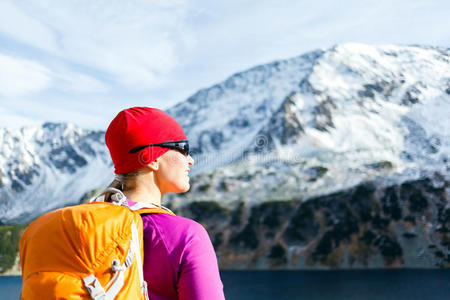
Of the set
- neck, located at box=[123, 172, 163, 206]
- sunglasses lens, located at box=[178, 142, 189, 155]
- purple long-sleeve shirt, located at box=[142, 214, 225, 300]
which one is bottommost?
purple long-sleeve shirt, located at box=[142, 214, 225, 300]

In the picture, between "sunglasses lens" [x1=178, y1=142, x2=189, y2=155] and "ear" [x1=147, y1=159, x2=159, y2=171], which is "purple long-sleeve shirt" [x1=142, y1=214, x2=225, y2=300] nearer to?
"ear" [x1=147, y1=159, x2=159, y2=171]

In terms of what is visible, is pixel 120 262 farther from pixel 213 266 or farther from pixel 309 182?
pixel 309 182

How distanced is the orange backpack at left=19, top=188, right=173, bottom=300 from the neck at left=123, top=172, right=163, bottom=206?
728mm

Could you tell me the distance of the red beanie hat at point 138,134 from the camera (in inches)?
139

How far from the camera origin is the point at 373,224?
6314 inches

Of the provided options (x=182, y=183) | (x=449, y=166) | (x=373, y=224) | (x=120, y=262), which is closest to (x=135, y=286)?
(x=120, y=262)

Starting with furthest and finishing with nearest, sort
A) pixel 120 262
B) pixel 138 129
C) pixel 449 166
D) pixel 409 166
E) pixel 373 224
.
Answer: pixel 409 166 < pixel 449 166 < pixel 373 224 < pixel 138 129 < pixel 120 262

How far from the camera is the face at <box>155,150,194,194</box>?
3678mm

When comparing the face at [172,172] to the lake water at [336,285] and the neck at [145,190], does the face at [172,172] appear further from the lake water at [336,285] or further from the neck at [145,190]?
the lake water at [336,285]

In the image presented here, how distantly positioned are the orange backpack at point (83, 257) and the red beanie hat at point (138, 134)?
791 mm

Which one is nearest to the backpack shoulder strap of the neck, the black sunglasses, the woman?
the woman

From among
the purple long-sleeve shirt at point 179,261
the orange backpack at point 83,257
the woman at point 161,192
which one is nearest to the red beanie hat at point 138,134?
the woman at point 161,192

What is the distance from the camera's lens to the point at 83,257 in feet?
8.91

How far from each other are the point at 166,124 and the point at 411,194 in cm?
17474
